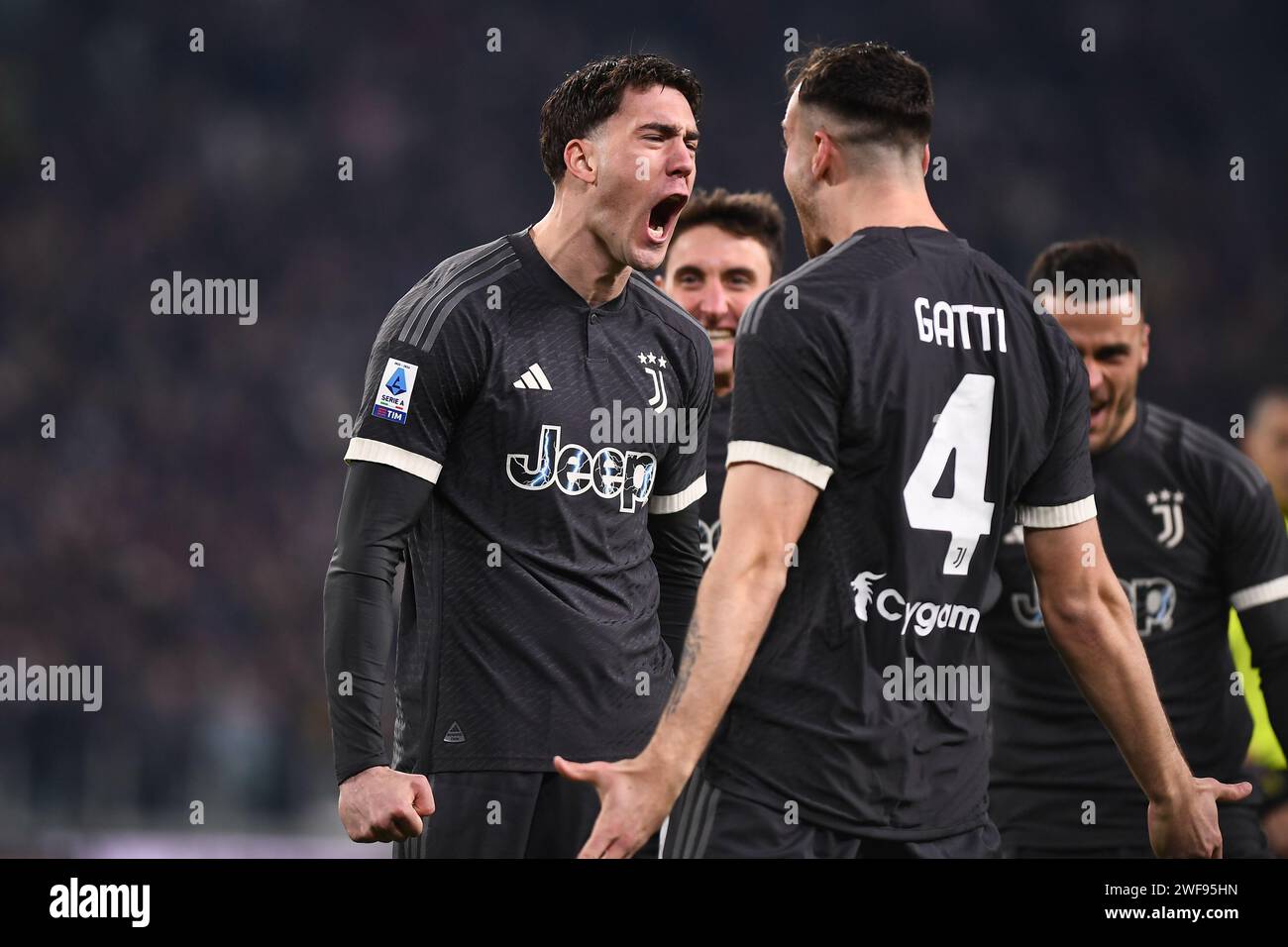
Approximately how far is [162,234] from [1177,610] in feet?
33.0

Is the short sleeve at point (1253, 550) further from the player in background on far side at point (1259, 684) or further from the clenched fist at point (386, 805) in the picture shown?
the clenched fist at point (386, 805)

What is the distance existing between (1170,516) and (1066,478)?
5.19ft

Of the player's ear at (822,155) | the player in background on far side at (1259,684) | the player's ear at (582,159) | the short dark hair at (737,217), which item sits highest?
the short dark hair at (737,217)

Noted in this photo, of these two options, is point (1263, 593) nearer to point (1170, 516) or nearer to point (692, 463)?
point (1170, 516)

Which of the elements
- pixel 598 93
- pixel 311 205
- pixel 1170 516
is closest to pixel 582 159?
pixel 598 93

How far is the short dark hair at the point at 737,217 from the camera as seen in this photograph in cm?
507

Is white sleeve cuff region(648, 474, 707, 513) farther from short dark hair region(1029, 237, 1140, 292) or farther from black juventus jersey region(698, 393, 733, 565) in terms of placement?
short dark hair region(1029, 237, 1140, 292)

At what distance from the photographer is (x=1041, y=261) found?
4.81 metres

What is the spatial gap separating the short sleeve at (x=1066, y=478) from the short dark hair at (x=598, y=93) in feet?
3.92

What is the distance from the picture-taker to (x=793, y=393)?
264 centimetres

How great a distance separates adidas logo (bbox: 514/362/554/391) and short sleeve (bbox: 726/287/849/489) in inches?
28.2

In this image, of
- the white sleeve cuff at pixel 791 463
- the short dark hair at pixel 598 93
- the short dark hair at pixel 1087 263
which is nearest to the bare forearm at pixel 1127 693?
the white sleeve cuff at pixel 791 463

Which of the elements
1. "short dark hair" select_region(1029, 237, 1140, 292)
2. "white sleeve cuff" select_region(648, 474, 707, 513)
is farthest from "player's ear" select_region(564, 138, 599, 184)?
"short dark hair" select_region(1029, 237, 1140, 292)

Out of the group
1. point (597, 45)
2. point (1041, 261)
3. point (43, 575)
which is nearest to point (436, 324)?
point (1041, 261)
